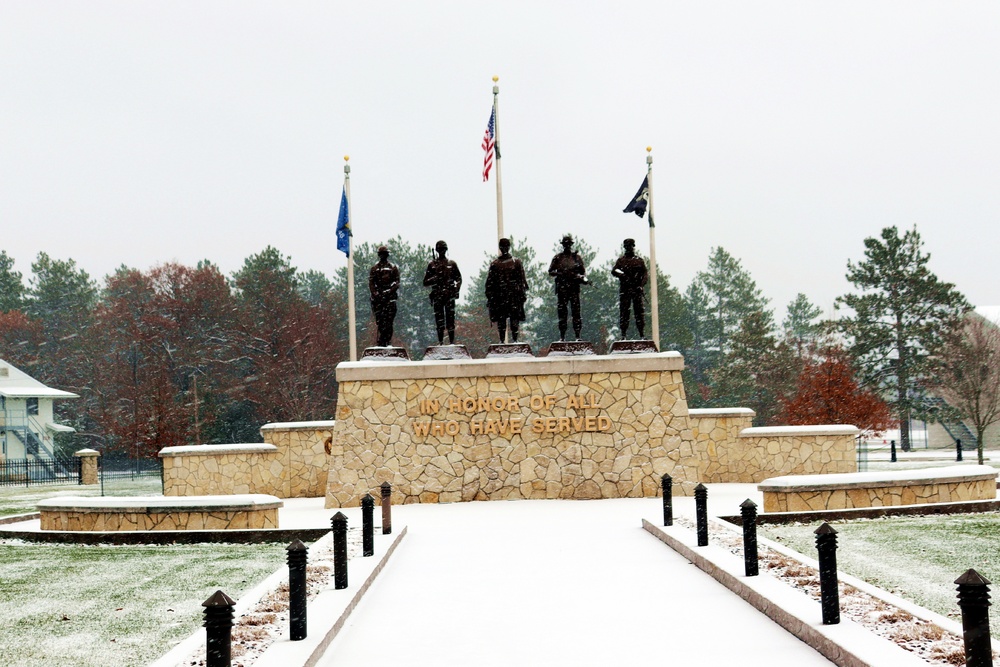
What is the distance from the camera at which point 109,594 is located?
11.0 m

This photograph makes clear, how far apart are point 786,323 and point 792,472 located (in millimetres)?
78002

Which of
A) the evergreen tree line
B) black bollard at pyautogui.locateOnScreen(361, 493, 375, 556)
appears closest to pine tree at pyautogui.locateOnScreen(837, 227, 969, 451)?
the evergreen tree line

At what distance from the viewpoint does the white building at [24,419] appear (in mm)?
56156

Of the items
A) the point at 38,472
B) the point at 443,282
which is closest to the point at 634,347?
the point at 443,282

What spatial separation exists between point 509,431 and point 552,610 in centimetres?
1192

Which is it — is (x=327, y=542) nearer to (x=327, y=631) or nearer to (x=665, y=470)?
(x=327, y=631)

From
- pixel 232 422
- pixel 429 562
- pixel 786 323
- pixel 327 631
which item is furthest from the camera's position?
pixel 786 323

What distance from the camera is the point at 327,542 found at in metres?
14.7

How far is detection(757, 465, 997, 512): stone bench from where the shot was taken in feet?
53.9

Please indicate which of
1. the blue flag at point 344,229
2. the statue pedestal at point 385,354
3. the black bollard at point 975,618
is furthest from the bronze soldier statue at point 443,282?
the black bollard at point 975,618

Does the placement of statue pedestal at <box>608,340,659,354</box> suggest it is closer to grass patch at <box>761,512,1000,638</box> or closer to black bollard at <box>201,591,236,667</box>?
grass patch at <box>761,512,1000,638</box>

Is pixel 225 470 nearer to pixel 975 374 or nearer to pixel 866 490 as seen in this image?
pixel 866 490

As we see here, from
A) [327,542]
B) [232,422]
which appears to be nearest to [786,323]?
[232,422]

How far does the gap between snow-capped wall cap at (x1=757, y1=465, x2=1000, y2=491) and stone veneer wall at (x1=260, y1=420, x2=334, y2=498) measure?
41.5 feet
